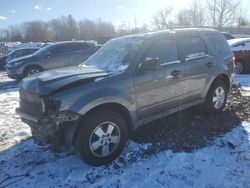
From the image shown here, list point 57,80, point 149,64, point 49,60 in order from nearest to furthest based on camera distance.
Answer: point 57,80 < point 149,64 < point 49,60

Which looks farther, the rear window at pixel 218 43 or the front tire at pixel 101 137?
the rear window at pixel 218 43

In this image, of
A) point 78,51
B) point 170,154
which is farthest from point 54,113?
point 78,51

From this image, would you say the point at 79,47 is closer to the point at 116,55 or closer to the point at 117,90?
the point at 116,55

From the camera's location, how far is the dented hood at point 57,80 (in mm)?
4227

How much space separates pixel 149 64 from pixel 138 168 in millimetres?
1582

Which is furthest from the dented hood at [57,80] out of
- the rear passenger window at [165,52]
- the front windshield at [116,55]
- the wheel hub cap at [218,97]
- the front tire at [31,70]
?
the front tire at [31,70]

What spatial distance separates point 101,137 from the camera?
4414 millimetres

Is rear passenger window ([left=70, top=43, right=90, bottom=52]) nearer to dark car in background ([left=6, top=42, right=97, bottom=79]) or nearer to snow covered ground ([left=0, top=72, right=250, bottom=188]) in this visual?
dark car in background ([left=6, top=42, right=97, bottom=79])

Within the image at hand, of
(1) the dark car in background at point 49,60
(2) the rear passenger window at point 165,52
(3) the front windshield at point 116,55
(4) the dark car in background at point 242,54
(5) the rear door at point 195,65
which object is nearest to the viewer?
(3) the front windshield at point 116,55

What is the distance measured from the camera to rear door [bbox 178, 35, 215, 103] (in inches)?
221

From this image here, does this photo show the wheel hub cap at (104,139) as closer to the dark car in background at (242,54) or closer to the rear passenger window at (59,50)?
the dark car in background at (242,54)

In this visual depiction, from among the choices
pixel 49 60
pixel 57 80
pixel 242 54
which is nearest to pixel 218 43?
pixel 57 80

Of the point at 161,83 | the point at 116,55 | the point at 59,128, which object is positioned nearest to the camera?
the point at 59,128

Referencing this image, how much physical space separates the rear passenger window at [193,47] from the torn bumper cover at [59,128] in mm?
2559
